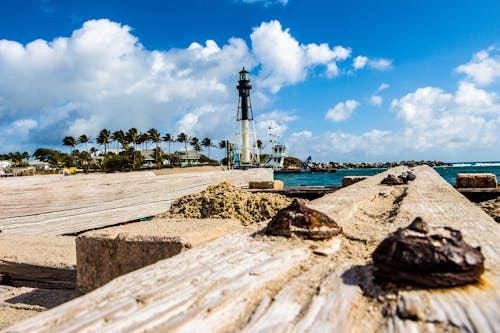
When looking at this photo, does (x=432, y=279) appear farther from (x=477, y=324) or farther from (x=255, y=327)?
(x=255, y=327)

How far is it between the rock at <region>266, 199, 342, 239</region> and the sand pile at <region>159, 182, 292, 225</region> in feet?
9.55

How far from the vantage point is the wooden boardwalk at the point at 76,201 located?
3375mm

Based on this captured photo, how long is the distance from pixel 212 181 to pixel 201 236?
471 centimetres

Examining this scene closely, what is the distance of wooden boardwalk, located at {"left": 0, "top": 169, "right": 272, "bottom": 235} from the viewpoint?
11.1 ft

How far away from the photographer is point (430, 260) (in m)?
1.26

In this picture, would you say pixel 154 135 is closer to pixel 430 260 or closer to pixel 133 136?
pixel 133 136

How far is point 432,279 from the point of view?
1254mm

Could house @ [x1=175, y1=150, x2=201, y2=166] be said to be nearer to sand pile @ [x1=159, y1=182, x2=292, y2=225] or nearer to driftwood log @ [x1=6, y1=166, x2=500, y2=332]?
sand pile @ [x1=159, y1=182, x2=292, y2=225]

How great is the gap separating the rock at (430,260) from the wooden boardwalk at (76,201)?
3.32 metres

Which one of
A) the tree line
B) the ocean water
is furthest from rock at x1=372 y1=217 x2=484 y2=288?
the tree line

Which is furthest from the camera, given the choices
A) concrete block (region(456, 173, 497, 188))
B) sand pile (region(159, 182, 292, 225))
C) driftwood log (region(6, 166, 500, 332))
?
concrete block (region(456, 173, 497, 188))

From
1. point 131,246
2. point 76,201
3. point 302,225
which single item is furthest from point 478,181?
point 131,246

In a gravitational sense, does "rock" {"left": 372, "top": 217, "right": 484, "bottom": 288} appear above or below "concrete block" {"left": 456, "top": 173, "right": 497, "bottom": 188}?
above

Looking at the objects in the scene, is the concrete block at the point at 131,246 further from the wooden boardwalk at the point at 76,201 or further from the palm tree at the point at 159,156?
the palm tree at the point at 159,156
